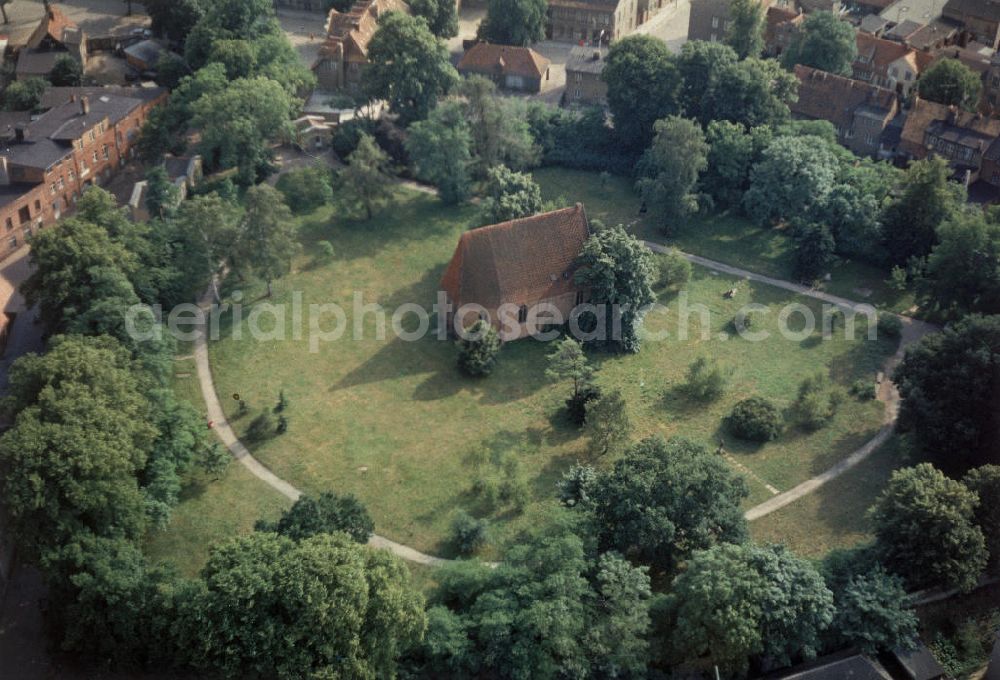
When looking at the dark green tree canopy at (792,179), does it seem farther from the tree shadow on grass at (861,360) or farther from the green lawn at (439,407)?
the tree shadow on grass at (861,360)

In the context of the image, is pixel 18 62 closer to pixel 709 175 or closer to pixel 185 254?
pixel 185 254

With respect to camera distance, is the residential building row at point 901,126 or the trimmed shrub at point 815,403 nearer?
the trimmed shrub at point 815,403

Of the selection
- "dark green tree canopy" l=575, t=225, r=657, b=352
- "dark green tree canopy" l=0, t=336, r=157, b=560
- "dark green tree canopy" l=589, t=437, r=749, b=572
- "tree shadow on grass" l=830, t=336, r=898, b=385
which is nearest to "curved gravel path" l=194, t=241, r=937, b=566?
"tree shadow on grass" l=830, t=336, r=898, b=385

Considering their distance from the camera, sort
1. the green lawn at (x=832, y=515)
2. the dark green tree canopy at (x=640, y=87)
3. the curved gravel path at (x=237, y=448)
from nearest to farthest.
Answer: the curved gravel path at (x=237, y=448) < the green lawn at (x=832, y=515) < the dark green tree canopy at (x=640, y=87)

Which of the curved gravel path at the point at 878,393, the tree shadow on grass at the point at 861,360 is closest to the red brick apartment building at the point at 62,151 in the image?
the curved gravel path at the point at 878,393

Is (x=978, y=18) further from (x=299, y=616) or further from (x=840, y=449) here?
(x=299, y=616)

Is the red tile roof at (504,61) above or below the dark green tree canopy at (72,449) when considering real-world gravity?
above
